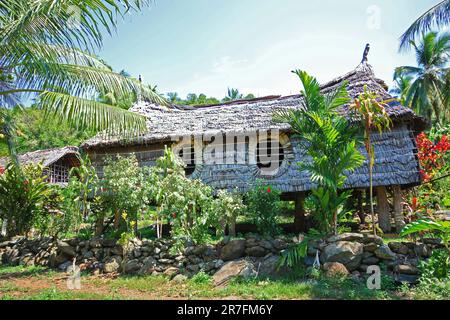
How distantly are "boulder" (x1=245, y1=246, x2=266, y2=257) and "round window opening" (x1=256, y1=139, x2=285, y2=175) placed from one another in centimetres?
330

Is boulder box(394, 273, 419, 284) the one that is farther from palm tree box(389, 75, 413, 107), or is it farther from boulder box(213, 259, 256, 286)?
palm tree box(389, 75, 413, 107)

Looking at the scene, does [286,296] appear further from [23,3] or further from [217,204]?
[23,3]

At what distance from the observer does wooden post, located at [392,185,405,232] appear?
7.94 metres

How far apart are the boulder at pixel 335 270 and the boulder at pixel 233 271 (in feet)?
3.82

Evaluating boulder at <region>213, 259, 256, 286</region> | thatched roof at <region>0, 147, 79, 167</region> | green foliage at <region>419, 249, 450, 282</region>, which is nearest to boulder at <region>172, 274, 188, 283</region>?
boulder at <region>213, 259, 256, 286</region>

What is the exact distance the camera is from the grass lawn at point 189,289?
440 centimetres

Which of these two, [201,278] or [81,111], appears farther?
[201,278]

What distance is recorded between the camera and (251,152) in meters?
9.10

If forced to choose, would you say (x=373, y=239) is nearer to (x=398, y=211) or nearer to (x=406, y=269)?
(x=406, y=269)

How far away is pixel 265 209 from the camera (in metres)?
7.07

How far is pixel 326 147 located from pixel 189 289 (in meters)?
3.18

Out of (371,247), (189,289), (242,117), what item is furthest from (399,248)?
(242,117)
